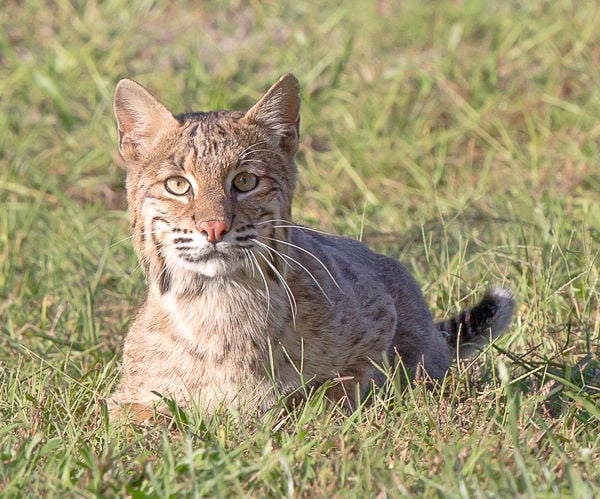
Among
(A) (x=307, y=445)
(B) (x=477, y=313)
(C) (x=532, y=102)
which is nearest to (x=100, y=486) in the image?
(A) (x=307, y=445)

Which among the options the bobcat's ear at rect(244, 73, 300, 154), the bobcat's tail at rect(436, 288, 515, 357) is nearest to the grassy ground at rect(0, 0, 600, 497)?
the bobcat's tail at rect(436, 288, 515, 357)

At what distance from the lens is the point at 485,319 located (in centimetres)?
548

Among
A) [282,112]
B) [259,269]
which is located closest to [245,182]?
[259,269]

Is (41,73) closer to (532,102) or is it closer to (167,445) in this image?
(532,102)

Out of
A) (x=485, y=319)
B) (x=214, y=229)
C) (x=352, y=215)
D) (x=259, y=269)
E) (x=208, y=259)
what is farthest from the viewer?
(x=352, y=215)

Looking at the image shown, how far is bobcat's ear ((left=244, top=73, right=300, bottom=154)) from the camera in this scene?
15.9 ft

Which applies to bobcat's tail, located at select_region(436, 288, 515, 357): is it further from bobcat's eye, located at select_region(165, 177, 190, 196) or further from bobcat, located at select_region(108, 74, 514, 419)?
bobcat's eye, located at select_region(165, 177, 190, 196)

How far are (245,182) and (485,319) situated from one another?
156cm

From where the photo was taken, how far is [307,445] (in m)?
3.92

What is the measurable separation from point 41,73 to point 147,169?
5285 mm

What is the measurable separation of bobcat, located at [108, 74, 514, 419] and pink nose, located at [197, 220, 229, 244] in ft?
0.12

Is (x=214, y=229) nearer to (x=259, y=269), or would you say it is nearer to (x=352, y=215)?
(x=259, y=269)

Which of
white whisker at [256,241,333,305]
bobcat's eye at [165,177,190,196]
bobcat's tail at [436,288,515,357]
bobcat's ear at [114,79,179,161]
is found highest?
bobcat's ear at [114,79,179,161]

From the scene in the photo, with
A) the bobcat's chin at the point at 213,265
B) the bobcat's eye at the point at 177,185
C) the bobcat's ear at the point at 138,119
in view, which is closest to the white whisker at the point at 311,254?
the bobcat's chin at the point at 213,265
